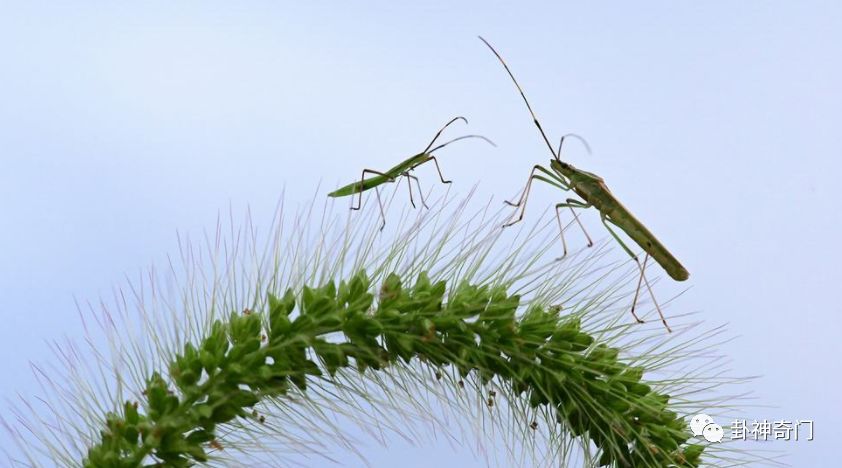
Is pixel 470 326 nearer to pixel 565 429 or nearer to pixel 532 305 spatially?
pixel 532 305

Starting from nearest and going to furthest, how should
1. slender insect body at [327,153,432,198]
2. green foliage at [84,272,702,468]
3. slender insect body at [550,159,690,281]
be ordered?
green foliage at [84,272,702,468] < slender insect body at [550,159,690,281] < slender insect body at [327,153,432,198]

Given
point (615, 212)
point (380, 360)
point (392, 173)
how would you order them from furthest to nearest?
point (392, 173) < point (615, 212) < point (380, 360)

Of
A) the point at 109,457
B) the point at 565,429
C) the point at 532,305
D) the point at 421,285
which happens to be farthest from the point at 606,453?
the point at 109,457

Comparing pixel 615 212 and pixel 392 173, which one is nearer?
pixel 615 212

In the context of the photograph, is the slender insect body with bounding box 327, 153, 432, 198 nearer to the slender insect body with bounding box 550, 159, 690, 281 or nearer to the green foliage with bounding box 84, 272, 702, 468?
the slender insect body with bounding box 550, 159, 690, 281

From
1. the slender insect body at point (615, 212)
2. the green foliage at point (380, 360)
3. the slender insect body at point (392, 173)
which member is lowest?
the green foliage at point (380, 360)

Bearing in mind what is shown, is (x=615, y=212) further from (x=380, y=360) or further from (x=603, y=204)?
(x=380, y=360)

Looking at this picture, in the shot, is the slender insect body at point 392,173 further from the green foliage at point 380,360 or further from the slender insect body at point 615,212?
the green foliage at point 380,360

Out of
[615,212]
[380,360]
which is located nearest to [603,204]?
[615,212]
